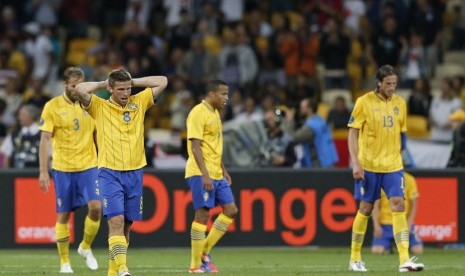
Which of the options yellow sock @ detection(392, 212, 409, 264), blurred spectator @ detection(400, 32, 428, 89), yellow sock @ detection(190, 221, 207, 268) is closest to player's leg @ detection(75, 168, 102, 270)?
yellow sock @ detection(190, 221, 207, 268)

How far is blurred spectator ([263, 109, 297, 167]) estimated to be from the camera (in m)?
21.6

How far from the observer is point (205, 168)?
51.8 ft

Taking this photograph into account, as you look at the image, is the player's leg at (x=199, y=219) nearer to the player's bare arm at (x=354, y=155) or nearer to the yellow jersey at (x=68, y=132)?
the yellow jersey at (x=68, y=132)

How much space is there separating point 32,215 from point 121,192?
6.65 meters

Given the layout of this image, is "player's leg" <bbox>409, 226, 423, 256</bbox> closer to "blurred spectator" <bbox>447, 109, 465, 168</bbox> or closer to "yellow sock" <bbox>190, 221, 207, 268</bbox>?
"blurred spectator" <bbox>447, 109, 465, 168</bbox>

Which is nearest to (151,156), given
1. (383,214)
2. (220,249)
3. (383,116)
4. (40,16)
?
(220,249)

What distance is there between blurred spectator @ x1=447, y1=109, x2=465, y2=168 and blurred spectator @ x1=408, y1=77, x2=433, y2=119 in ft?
15.8

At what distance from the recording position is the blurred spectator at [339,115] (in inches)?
984

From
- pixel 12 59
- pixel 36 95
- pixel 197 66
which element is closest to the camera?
pixel 36 95

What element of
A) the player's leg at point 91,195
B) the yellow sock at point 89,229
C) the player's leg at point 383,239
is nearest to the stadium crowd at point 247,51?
the player's leg at point 383,239

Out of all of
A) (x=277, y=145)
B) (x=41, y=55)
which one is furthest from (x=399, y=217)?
(x=41, y=55)

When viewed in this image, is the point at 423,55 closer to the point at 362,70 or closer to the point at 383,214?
the point at 362,70

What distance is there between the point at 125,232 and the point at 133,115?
124cm

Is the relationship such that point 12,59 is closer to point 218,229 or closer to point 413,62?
point 413,62
